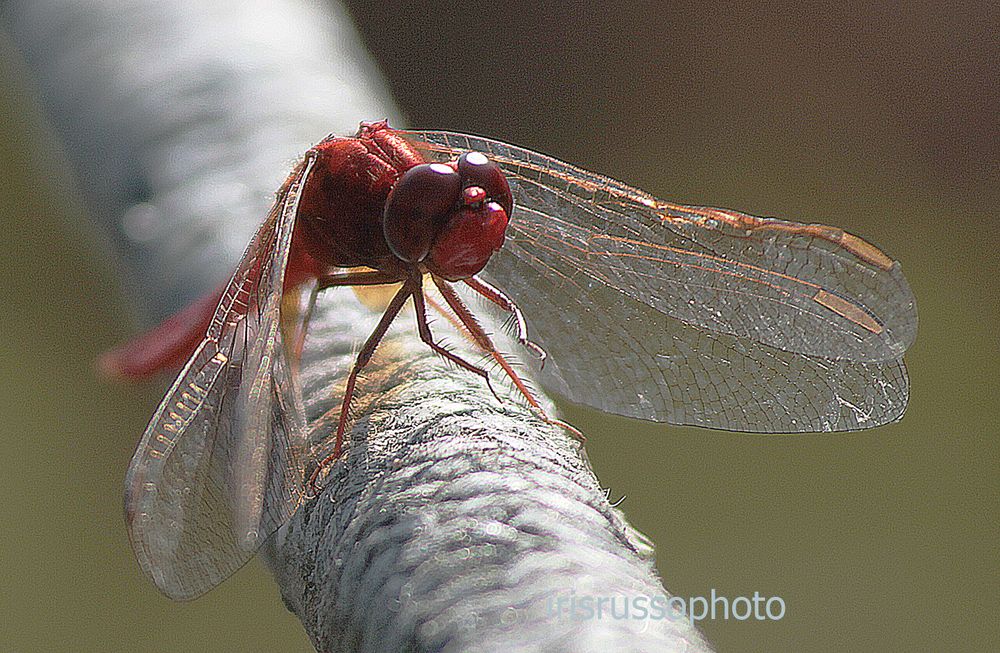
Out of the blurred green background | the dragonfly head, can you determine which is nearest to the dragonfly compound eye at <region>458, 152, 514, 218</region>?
the dragonfly head

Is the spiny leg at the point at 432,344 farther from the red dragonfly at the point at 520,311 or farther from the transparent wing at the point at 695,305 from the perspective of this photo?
the transparent wing at the point at 695,305

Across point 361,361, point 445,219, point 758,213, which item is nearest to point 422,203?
point 445,219

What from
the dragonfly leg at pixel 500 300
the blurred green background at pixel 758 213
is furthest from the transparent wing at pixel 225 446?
the blurred green background at pixel 758 213

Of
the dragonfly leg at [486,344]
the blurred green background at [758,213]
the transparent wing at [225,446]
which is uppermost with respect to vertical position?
the dragonfly leg at [486,344]

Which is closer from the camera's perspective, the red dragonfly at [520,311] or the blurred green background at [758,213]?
the red dragonfly at [520,311]

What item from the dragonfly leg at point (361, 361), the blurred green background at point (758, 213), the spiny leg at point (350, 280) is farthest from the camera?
the blurred green background at point (758, 213)

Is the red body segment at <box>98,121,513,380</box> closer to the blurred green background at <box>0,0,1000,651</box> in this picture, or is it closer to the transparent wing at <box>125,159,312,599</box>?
the transparent wing at <box>125,159,312,599</box>
